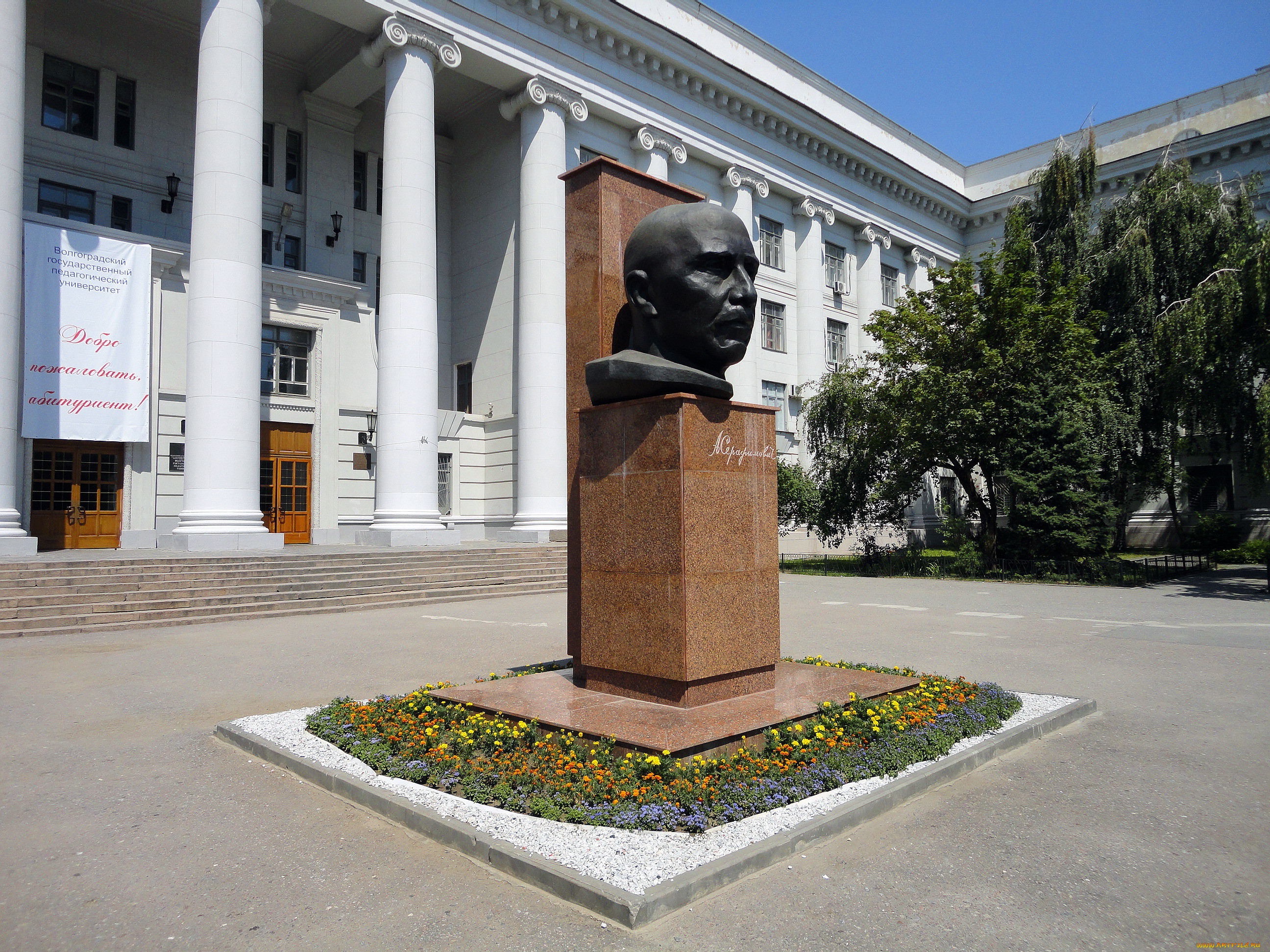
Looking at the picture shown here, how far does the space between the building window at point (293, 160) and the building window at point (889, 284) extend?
29.8m

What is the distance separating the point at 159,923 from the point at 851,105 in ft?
156

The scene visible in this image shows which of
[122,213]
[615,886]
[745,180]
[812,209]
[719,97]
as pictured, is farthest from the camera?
[812,209]

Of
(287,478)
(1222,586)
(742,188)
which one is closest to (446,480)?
(287,478)

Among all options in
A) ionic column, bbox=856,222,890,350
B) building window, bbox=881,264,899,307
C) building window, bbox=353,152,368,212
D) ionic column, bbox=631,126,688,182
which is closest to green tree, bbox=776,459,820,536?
ionic column, bbox=631,126,688,182

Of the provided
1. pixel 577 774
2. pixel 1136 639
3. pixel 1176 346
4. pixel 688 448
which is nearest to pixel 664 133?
pixel 1176 346

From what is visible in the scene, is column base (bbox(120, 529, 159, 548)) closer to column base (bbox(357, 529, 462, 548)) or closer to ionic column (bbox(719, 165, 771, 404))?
column base (bbox(357, 529, 462, 548))

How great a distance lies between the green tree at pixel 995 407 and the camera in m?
23.5

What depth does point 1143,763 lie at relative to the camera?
249 inches

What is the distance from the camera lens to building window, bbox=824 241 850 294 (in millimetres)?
42981

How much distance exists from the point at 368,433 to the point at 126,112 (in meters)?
12.8

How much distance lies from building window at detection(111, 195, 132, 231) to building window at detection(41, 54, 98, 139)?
79.7 inches

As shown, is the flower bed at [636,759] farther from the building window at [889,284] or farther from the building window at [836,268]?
the building window at [889,284]

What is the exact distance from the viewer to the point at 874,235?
44.8 meters

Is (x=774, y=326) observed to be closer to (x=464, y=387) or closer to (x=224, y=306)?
(x=464, y=387)
